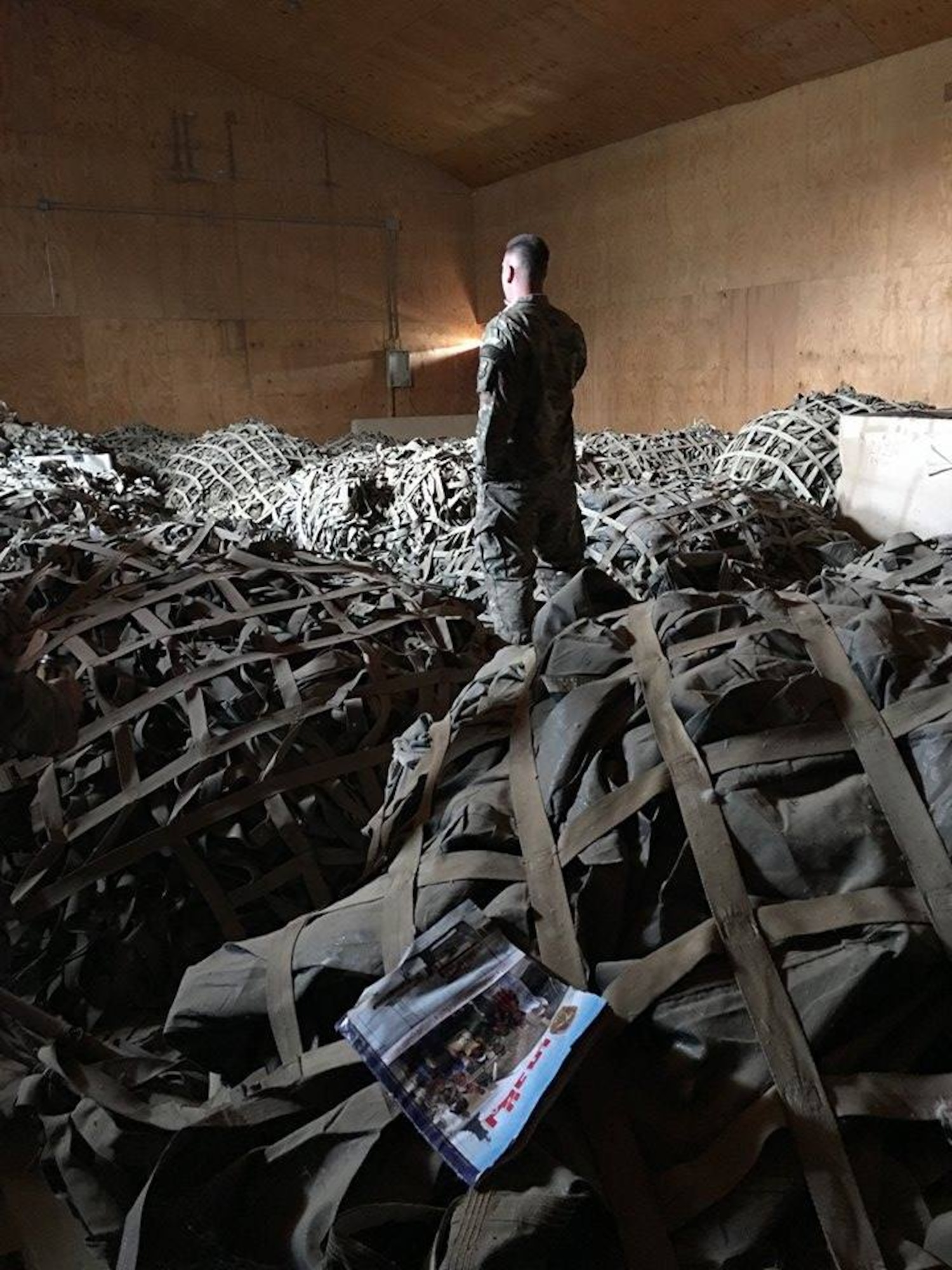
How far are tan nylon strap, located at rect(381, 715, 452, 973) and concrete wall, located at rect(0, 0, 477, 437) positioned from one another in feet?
44.7

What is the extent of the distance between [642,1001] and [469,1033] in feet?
1.04

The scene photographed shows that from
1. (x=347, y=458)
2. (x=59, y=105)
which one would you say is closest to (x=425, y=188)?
(x=59, y=105)

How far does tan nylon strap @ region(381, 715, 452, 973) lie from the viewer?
68.3 inches

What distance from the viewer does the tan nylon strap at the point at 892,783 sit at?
4.95 feet

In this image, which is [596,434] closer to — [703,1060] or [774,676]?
[774,676]

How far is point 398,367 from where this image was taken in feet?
52.7

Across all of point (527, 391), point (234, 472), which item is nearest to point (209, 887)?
point (527, 391)

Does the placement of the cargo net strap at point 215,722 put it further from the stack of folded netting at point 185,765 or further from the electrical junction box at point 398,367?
the electrical junction box at point 398,367

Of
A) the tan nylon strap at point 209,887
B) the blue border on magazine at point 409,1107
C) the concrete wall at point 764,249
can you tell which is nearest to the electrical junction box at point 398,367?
the concrete wall at point 764,249

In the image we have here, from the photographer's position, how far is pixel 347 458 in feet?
24.6

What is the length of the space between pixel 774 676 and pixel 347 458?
6.07m

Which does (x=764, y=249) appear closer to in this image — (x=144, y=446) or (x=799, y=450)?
(x=799, y=450)

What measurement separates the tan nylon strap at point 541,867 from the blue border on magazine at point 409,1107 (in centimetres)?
32

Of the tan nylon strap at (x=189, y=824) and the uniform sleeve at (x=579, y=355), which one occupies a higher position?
the uniform sleeve at (x=579, y=355)
